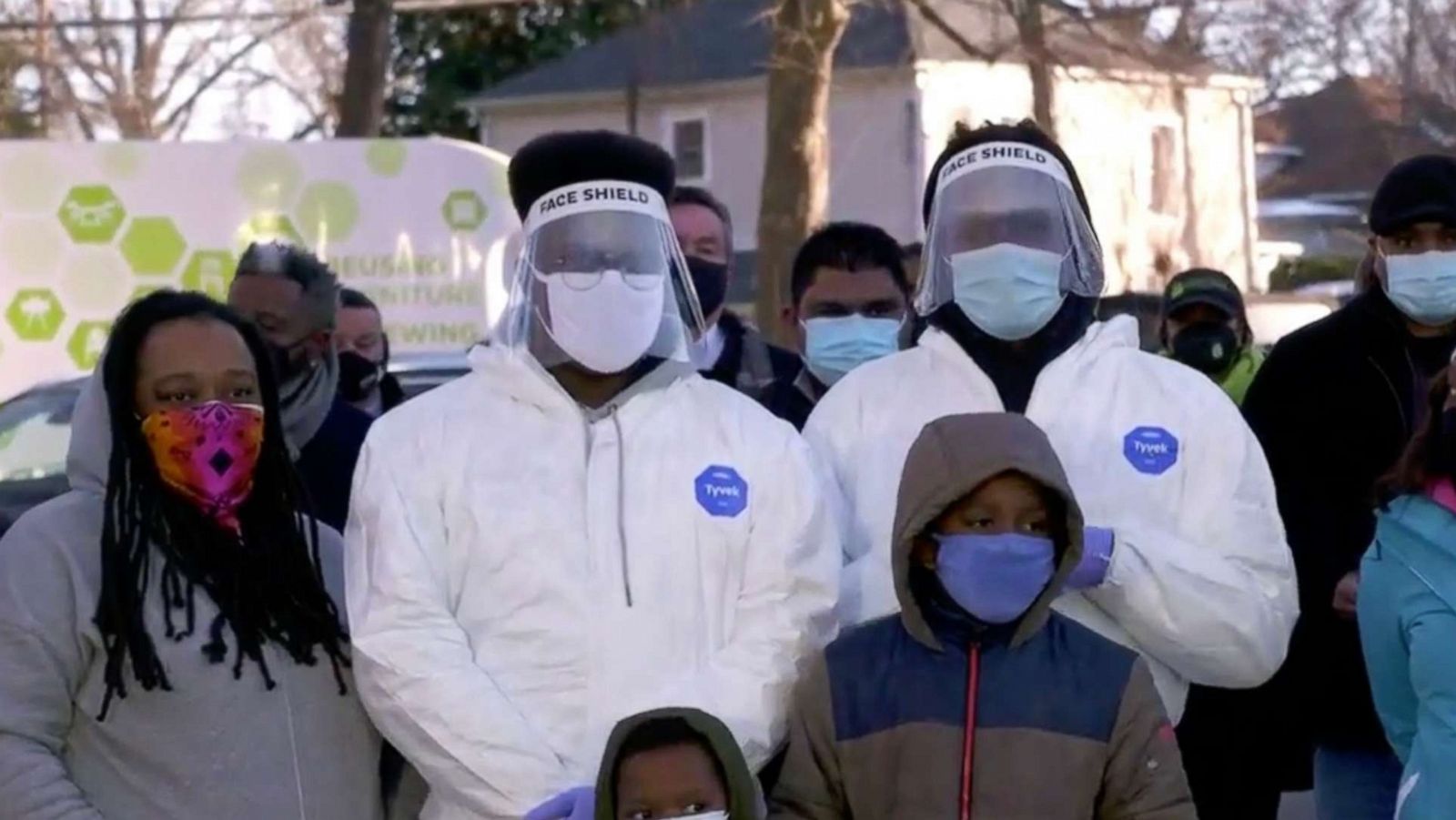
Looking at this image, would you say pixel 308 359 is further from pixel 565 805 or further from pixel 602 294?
pixel 565 805

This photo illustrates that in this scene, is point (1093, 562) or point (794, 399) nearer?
point (1093, 562)

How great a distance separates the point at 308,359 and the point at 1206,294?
3.54m

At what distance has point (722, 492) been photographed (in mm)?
4043

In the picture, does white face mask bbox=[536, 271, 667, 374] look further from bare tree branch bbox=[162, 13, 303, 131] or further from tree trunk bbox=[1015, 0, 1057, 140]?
bare tree branch bbox=[162, 13, 303, 131]

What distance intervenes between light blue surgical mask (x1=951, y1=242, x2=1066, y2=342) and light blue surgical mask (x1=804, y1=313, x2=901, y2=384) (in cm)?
144

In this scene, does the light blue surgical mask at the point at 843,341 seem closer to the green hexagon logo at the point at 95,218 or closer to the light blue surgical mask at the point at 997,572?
the light blue surgical mask at the point at 997,572

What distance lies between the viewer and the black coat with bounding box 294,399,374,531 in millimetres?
5371

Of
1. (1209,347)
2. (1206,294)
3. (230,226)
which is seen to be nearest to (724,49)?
(230,226)

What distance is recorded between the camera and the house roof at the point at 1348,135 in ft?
118

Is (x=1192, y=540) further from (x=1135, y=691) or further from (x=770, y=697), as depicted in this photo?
(x=770, y=697)

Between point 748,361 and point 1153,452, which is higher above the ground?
point 748,361

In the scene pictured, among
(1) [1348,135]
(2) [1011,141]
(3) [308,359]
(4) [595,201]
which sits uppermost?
(1) [1348,135]

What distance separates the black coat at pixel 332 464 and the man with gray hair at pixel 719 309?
35.9 inches

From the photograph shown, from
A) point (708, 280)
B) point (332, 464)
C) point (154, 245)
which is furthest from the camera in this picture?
point (154, 245)
